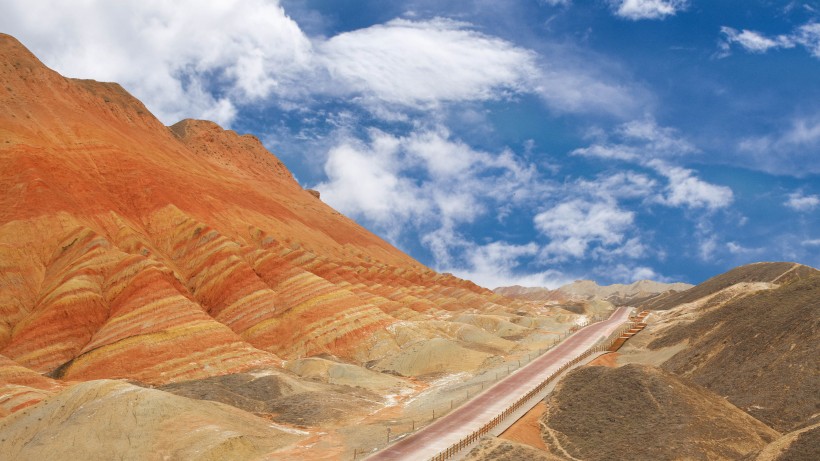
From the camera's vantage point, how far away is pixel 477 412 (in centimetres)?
4422

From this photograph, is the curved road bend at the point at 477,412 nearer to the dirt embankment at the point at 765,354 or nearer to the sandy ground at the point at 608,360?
the sandy ground at the point at 608,360

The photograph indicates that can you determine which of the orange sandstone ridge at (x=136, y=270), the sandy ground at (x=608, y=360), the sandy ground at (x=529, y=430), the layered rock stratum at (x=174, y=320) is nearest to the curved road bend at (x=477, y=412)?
the sandy ground at (x=529, y=430)

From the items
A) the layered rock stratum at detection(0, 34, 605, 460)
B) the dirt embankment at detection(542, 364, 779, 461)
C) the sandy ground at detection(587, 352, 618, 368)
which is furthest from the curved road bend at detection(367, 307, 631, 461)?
the dirt embankment at detection(542, 364, 779, 461)

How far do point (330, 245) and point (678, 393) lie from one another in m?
132

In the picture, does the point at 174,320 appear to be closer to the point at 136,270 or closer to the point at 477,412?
the point at 136,270

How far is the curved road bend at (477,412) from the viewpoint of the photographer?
119 feet

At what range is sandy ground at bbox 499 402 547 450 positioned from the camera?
37.1m

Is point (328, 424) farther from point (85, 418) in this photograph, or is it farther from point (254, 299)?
point (254, 299)

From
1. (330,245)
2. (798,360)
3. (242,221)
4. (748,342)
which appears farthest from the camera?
(330,245)

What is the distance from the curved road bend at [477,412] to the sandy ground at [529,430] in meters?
2.39

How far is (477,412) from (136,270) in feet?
187

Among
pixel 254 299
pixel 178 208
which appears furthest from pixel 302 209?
pixel 254 299

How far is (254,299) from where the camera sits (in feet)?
292

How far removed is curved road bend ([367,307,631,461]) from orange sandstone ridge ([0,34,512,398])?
24.8 meters
